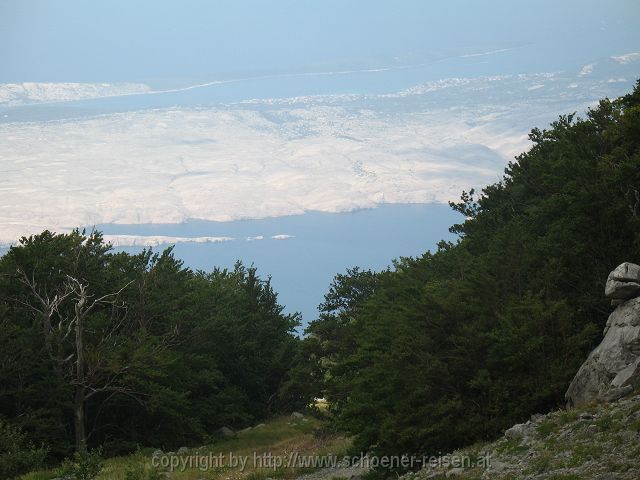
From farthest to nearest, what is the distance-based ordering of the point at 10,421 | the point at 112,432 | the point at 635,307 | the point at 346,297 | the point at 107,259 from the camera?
1. the point at 346,297
2. the point at 107,259
3. the point at 112,432
4. the point at 10,421
5. the point at 635,307

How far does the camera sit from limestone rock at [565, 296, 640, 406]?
26.4m

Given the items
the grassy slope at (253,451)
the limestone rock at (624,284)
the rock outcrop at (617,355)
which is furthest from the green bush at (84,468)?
the limestone rock at (624,284)

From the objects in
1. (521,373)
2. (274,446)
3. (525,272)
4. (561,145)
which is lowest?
(274,446)

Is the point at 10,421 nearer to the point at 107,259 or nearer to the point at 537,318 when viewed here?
the point at 107,259

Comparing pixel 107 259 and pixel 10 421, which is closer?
pixel 10 421

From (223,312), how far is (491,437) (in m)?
34.3

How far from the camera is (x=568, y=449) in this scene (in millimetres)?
23078

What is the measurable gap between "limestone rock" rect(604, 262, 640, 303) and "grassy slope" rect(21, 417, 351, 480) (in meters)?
12.6

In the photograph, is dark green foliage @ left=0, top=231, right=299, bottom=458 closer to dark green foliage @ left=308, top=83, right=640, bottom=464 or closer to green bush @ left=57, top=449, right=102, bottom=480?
dark green foliage @ left=308, top=83, right=640, bottom=464

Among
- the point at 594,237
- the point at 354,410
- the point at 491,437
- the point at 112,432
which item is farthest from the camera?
the point at 112,432

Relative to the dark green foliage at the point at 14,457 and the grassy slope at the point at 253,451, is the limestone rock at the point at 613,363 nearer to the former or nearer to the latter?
the grassy slope at the point at 253,451

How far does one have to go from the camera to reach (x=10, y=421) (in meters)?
45.0

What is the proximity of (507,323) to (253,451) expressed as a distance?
15.1 metres

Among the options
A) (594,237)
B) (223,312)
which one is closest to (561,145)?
(594,237)
